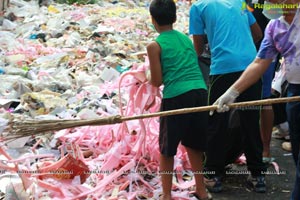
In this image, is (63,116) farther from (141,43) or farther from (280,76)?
(141,43)

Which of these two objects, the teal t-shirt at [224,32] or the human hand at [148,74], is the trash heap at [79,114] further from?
the teal t-shirt at [224,32]

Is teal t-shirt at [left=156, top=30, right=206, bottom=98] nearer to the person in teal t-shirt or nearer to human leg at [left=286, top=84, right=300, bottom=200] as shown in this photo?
the person in teal t-shirt

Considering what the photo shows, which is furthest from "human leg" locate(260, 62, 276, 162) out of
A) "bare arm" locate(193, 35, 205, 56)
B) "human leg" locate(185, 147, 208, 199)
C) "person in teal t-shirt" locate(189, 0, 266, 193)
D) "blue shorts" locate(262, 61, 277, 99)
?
"human leg" locate(185, 147, 208, 199)

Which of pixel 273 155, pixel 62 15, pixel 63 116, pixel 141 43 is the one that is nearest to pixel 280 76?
pixel 273 155

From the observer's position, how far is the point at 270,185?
4.08m

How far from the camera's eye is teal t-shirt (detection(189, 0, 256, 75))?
12.5 feet

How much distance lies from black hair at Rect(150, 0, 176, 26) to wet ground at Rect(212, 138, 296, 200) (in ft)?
4.68

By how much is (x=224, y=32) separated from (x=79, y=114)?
1714 millimetres

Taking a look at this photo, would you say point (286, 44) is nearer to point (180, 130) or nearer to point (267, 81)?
point (180, 130)

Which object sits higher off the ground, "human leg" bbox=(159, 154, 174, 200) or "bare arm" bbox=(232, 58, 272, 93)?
"bare arm" bbox=(232, 58, 272, 93)

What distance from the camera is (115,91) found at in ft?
18.4

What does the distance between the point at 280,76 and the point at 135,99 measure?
74.5 inches

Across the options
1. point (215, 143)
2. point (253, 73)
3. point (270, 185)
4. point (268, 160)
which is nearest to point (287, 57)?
point (253, 73)

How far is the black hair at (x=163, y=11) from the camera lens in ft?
11.4
